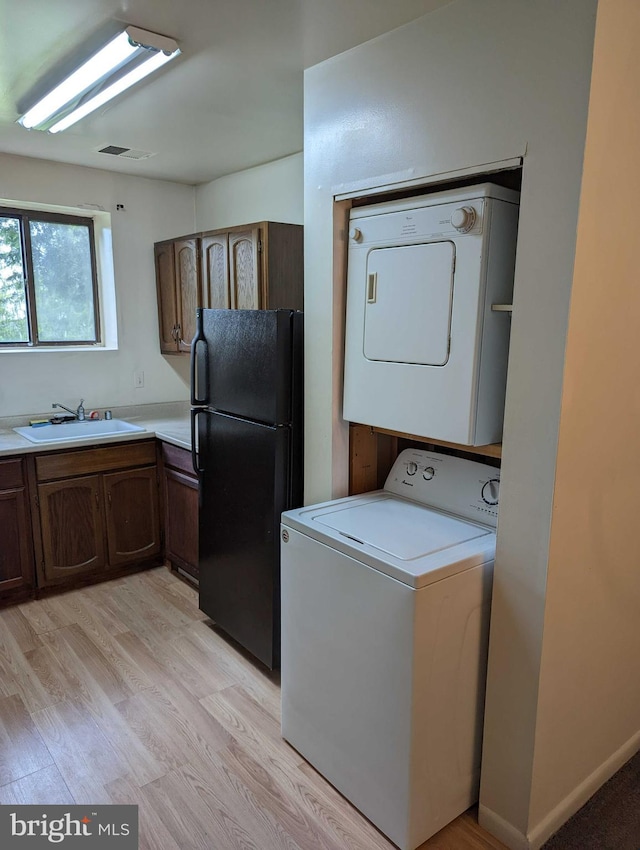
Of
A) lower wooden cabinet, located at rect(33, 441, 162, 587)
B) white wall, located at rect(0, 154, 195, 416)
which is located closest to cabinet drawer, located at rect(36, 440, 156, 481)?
lower wooden cabinet, located at rect(33, 441, 162, 587)

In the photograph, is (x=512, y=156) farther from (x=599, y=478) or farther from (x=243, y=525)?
(x=243, y=525)

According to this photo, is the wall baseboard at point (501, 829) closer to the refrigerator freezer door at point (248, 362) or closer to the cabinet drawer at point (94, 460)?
the refrigerator freezer door at point (248, 362)

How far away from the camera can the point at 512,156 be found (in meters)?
1.46

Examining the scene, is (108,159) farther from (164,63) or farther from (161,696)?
(161,696)

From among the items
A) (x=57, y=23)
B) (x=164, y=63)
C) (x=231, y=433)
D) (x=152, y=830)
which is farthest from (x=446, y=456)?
(x=57, y=23)

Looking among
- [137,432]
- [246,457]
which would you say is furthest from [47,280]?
[246,457]

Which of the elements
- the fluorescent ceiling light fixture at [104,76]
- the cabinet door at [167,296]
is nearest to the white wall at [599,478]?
the fluorescent ceiling light fixture at [104,76]

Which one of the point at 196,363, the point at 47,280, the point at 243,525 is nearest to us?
the point at 243,525

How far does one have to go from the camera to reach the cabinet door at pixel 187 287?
10.9 ft

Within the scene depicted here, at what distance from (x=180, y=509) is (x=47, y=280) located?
1.65m

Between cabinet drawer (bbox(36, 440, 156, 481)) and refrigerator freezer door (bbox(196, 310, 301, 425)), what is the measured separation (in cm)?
85

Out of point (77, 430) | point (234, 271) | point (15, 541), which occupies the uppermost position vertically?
point (234, 271)

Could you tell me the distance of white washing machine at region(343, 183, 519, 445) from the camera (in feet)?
5.20

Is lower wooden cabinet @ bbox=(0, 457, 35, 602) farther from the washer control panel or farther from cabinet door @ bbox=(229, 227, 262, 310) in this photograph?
the washer control panel
